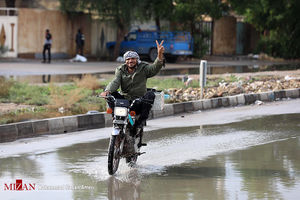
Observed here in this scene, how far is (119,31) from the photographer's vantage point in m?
34.6

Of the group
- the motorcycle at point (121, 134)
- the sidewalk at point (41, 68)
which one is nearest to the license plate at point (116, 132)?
the motorcycle at point (121, 134)

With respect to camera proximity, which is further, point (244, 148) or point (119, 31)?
point (119, 31)

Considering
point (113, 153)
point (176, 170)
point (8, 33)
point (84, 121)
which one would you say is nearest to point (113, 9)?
point (8, 33)

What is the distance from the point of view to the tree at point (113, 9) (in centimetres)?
3256

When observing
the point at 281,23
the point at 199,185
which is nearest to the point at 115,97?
the point at 199,185

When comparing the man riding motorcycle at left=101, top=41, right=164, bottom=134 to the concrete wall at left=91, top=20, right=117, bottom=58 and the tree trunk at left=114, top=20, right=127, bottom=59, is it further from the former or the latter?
the concrete wall at left=91, top=20, right=117, bottom=58

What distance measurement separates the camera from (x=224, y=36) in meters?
44.2

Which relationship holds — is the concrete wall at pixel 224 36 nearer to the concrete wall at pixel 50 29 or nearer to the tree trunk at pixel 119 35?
the tree trunk at pixel 119 35

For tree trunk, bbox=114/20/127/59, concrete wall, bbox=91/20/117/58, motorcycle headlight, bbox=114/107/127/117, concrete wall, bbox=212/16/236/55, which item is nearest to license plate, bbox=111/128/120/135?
motorcycle headlight, bbox=114/107/127/117

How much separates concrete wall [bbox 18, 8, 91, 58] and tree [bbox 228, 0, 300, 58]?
26.0 feet

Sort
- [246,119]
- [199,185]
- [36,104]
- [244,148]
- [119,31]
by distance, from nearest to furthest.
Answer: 1. [199,185]
2. [244,148]
3. [246,119]
4. [36,104]
5. [119,31]

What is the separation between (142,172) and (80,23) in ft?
91.3

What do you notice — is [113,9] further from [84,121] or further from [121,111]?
[121,111]

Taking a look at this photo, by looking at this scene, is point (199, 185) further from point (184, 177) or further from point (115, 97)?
point (115, 97)
